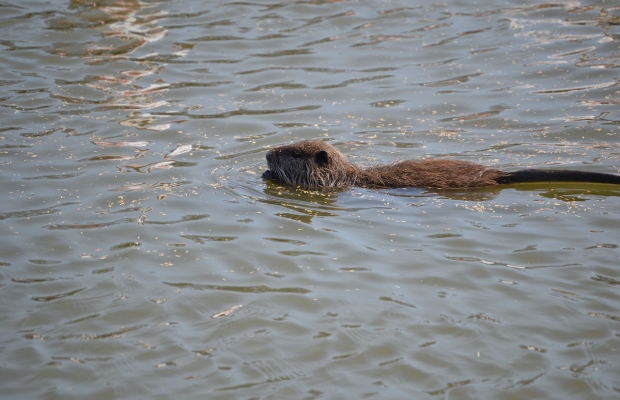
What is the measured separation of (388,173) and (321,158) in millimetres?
648

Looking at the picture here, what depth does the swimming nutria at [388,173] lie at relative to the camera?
19.9 ft

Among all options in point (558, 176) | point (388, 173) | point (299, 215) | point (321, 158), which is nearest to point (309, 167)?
point (321, 158)

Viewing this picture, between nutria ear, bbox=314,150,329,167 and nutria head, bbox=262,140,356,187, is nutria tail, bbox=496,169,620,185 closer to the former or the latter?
nutria head, bbox=262,140,356,187

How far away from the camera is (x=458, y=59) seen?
999 cm

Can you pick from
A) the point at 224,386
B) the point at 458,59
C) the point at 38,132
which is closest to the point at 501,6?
the point at 458,59

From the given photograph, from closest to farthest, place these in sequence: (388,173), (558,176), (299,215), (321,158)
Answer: (299,215), (558,176), (388,173), (321,158)

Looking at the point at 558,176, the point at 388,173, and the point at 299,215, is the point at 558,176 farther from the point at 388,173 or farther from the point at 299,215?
the point at 299,215

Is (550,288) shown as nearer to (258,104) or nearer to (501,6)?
(258,104)

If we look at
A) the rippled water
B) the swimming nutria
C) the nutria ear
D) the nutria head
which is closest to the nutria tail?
the swimming nutria

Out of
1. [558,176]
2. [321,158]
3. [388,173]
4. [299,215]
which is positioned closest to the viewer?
[299,215]

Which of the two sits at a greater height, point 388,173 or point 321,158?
point 321,158

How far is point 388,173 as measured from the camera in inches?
250

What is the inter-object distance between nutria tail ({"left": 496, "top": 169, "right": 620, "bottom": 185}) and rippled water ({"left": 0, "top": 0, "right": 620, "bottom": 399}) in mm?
116

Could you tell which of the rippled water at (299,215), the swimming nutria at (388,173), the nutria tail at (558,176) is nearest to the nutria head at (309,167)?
the swimming nutria at (388,173)
